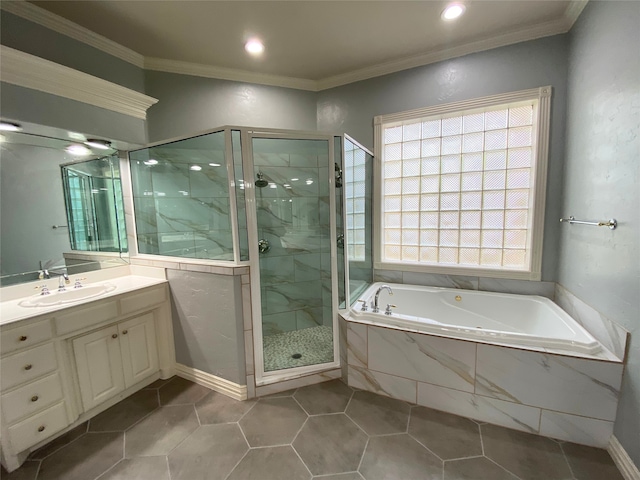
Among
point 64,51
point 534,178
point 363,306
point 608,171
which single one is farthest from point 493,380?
point 64,51

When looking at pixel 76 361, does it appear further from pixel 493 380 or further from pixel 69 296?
pixel 493 380

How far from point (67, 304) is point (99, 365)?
0.46 metres

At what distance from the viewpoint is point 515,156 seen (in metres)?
2.18

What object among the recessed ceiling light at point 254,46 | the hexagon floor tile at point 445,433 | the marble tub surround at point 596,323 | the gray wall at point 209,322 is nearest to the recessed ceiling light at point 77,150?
the gray wall at point 209,322

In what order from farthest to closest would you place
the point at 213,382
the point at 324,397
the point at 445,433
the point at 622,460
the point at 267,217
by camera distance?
1. the point at 267,217
2. the point at 213,382
3. the point at 324,397
4. the point at 445,433
5. the point at 622,460

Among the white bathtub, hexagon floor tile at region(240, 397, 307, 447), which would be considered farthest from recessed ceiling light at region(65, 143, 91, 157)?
the white bathtub

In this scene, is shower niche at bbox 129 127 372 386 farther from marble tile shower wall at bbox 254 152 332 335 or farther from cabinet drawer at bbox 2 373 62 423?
cabinet drawer at bbox 2 373 62 423

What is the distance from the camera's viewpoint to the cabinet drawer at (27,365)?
50.6 inches

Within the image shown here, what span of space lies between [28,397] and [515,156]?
363 centimetres

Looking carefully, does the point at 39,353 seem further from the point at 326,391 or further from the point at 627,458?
the point at 627,458

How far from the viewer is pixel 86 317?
1577mm

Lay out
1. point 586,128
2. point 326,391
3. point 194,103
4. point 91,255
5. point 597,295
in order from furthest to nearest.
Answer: point 194,103 < point 91,255 < point 326,391 < point 586,128 < point 597,295

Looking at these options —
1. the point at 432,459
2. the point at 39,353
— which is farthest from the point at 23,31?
the point at 432,459

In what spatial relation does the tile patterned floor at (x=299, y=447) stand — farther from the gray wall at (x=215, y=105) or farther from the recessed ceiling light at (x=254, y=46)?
the recessed ceiling light at (x=254, y=46)
